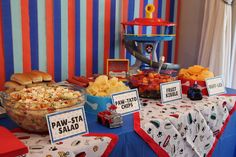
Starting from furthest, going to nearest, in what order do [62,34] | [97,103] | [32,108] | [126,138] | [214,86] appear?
[62,34] < [214,86] < [97,103] < [126,138] < [32,108]

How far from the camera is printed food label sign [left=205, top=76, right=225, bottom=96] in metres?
1.45

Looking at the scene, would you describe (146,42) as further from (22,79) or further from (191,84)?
(22,79)

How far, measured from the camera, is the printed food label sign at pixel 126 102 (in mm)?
1144

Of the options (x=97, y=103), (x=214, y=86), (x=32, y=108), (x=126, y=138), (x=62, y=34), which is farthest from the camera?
(x=62, y=34)

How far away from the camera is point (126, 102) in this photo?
3.84ft

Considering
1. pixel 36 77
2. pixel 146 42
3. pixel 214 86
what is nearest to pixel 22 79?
pixel 36 77

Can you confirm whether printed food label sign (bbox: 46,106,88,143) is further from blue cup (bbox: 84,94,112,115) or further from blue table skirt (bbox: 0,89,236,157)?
blue cup (bbox: 84,94,112,115)

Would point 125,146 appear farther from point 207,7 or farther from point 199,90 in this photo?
point 207,7

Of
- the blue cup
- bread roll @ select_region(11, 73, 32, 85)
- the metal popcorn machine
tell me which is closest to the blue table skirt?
the blue cup

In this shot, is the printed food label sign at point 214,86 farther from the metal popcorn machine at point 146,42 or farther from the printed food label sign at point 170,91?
the metal popcorn machine at point 146,42

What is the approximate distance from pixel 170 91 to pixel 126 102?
28 cm

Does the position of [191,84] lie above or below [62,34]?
below

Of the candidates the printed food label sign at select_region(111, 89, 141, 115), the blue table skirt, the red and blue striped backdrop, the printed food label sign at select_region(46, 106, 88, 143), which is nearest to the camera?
the printed food label sign at select_region(46, 106, 88, 143)

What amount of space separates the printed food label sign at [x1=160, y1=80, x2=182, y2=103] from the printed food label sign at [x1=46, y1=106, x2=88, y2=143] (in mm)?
479
